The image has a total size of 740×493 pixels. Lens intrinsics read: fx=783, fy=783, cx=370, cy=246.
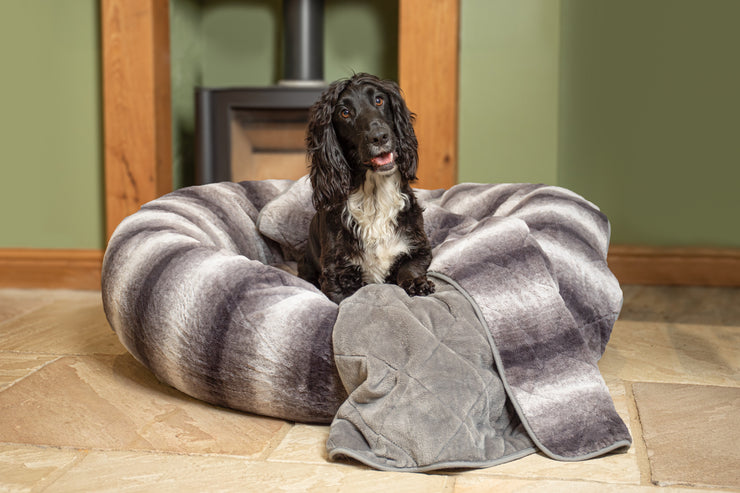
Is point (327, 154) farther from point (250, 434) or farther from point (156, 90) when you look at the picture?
point (156, 90)

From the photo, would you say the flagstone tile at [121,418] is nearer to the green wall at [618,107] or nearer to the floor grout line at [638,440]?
the floor grout line at [638,440]

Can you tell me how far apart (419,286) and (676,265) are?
1812 mm

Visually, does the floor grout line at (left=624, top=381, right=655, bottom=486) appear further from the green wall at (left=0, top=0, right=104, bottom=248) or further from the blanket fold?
the green wall at (left=0, top=0, right=104, bottom=248)

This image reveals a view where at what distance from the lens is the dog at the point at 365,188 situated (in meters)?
2.03

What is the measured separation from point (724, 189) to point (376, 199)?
1.96 m

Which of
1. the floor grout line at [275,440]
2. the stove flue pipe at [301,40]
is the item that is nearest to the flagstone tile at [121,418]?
the floor grout line at [275,440]

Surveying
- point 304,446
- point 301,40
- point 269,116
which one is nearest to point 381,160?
point 304,446

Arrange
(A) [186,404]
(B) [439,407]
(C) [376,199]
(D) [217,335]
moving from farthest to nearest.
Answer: (C) [376,199], (A) [186,404], (D) [217,335], (B) [439,407]

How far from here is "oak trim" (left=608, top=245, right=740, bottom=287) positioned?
11.0 ft

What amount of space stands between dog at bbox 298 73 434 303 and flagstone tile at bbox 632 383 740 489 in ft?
2.10

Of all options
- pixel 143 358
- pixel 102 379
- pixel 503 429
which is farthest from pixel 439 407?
pixel 102 379

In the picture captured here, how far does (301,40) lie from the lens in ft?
11.3

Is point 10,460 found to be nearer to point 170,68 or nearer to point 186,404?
point 186,404

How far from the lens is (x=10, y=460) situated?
5.53ft
